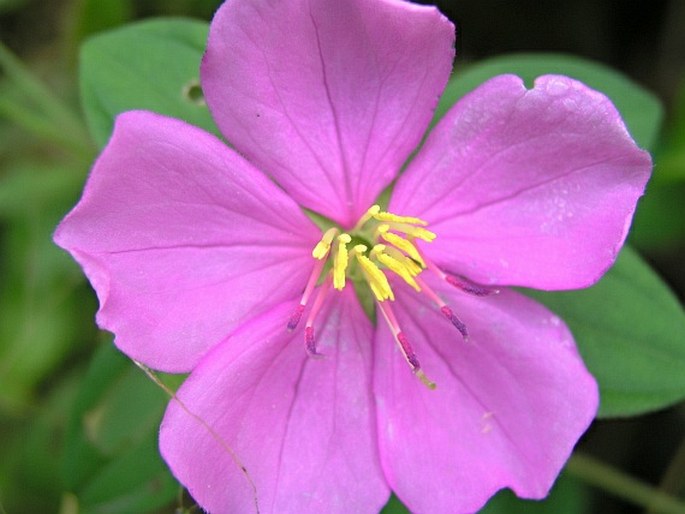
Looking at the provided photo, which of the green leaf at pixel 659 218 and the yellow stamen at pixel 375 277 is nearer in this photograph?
the yellow stamen at pixel 375 277

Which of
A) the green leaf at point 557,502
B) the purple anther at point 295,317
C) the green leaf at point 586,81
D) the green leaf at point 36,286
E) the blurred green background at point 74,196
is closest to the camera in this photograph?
the purple anther at point 295,317

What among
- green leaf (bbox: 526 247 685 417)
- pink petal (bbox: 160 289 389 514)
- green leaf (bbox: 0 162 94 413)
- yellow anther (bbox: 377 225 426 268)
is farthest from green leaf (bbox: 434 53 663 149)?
green leaf (bbox: 0 162 94 413)

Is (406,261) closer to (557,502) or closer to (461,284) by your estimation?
(461,284)

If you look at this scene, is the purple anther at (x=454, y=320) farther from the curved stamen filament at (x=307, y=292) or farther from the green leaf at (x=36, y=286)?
the green leaf at (x=36, y=286)

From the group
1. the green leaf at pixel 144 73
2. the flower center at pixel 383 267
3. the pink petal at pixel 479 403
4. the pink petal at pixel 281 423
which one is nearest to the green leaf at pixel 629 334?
the pink petal at pixel 479 403

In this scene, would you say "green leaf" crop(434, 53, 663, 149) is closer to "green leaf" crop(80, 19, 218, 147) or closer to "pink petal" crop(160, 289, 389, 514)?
"green leaf" crop(80, 19, 218, 147)

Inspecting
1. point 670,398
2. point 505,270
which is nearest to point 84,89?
point 505,270

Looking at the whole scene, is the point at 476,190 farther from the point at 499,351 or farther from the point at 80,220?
the point at 80,220
